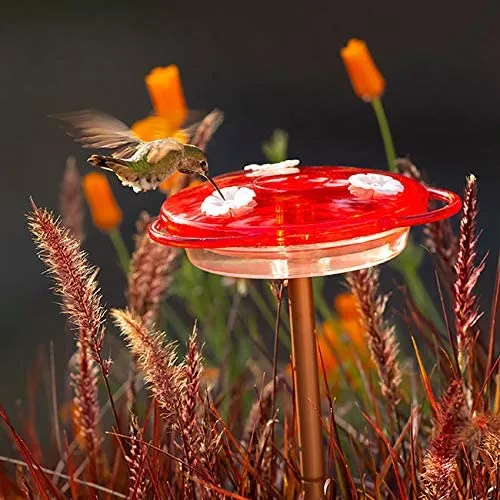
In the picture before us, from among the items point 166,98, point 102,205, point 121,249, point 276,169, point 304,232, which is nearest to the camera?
point 304,232

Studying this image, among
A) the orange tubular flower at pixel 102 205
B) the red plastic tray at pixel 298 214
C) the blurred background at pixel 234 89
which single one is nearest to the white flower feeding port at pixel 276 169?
the red plastic tray at pixel 298 214

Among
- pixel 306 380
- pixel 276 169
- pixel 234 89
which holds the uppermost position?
pixel 276 169

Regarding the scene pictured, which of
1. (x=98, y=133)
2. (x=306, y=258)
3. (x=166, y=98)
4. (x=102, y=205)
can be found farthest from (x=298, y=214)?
(x=102, y=205)

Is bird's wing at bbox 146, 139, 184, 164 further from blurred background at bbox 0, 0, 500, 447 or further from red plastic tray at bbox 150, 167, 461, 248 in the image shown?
blurred background at bbox 0, 0, 500, 447

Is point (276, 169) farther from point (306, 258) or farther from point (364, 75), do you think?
point (364, 75)

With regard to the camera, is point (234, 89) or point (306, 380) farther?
point (234, 89)

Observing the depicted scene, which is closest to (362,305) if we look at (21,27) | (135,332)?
(135,332)

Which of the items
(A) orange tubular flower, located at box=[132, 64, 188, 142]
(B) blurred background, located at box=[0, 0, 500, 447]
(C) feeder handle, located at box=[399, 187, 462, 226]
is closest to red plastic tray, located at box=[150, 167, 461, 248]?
(C) feeder handle, located at box=[399, 187, 462, 226]
